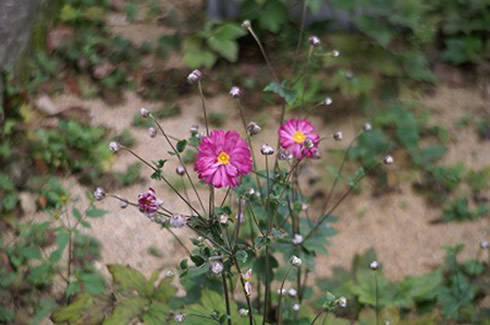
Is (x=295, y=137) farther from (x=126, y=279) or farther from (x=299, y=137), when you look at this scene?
(x=126, y=279)

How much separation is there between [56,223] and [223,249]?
1388mm

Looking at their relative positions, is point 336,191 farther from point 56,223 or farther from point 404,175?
point 56,223

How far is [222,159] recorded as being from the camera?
139 centimetres

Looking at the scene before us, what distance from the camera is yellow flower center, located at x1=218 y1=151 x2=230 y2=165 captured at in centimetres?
138

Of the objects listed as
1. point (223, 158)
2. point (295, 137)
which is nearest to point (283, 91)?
point (295, 137)

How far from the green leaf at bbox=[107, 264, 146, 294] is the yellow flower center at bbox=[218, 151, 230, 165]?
580 millimetres

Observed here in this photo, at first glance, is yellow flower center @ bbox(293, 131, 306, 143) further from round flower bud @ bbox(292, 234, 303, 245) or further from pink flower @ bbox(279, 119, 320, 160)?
round flower bud @ bbox(292, 234, 303, 245)

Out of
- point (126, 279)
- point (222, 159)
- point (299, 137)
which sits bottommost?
point (126, 279)

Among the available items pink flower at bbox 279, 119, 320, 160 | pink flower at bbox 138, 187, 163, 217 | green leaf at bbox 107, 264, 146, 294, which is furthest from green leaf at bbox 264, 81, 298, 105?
green leaf at bbox 107, 264, 146, 294

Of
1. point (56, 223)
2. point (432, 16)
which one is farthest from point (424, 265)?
point (432, 16)

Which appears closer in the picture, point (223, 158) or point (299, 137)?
point (223, 158)

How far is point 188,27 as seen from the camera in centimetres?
373

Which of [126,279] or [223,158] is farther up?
[223,158]

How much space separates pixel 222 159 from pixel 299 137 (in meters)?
0.36
